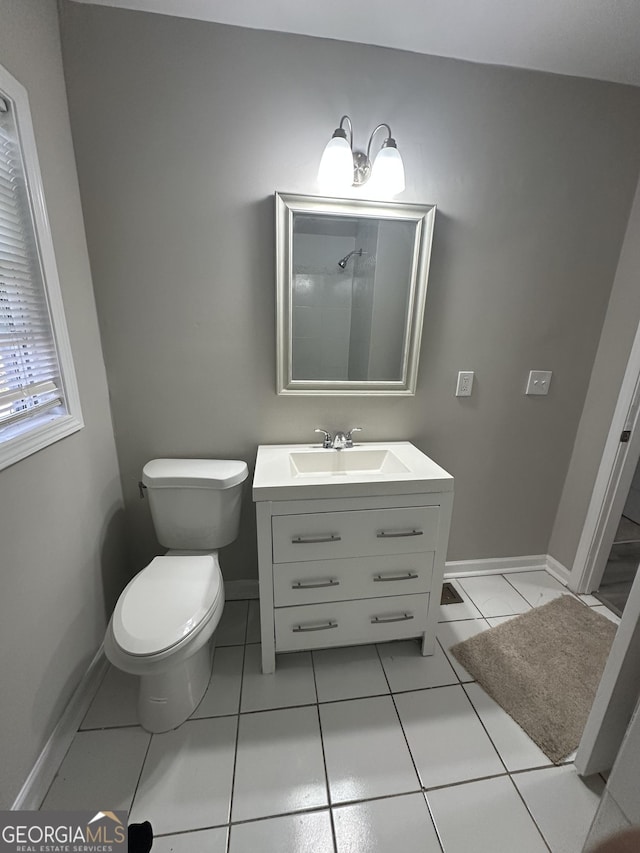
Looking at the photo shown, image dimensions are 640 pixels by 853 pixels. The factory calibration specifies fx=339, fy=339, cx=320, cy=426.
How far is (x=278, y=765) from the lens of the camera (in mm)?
1076

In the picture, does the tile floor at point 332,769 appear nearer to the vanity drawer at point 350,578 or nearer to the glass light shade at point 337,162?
the vanity drawer at point 350,578

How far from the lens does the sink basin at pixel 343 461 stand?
152cm

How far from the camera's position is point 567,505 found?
74.0 inches

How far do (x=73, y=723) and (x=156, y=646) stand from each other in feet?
1.84

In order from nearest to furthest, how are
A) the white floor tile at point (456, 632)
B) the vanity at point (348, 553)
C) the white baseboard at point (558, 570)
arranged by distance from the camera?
the vanity at point (348, 553) < the white floor tile at point (456, 632) < the white baseboard at point (558, 570)

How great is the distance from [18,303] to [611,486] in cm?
250

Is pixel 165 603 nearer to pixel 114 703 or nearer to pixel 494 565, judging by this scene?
pixel 114 703

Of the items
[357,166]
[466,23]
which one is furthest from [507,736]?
[466,23]

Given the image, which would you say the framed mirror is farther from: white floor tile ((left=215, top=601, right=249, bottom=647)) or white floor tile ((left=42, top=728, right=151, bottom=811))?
white floor tile ((left=42, top=728, right=151, bottom=811))

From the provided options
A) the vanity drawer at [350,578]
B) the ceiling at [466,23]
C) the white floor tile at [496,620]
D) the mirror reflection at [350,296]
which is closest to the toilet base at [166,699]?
the vanity drawer at [350,578]

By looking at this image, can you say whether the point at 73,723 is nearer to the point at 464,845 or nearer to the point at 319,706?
the point at 319,706

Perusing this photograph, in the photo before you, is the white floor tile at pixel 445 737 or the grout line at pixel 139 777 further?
the white floor tile at pixel 445 737

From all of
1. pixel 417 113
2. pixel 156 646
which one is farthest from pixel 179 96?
pixel 156 646

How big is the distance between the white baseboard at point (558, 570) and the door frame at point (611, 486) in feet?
0.10
